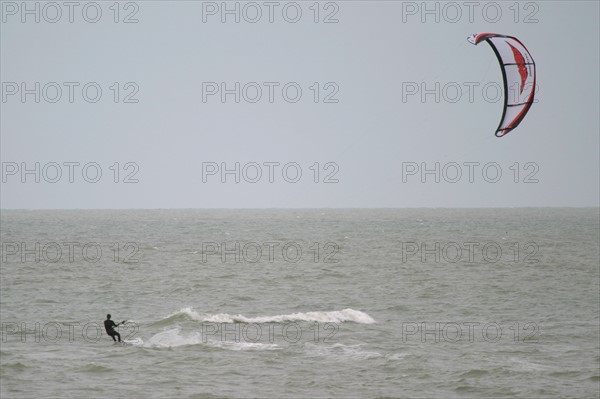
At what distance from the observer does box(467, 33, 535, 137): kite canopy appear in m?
31.0

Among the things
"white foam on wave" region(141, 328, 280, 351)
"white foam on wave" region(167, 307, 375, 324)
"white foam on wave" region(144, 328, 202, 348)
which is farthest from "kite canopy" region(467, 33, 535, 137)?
"white foam on wave" region(144, 328, 202, 348)

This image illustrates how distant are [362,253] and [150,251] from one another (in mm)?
20646

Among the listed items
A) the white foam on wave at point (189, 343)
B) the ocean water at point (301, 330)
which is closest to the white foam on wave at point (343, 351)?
the ocean water at point (301, 330)

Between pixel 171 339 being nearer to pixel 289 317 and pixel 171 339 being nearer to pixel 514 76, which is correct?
pixel 289 317

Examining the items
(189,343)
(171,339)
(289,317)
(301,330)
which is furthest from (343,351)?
(289,317)

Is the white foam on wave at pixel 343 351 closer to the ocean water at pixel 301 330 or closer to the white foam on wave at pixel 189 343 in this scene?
the ocean water at pixel 301 330

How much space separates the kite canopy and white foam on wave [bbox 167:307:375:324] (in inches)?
396

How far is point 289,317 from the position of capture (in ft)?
113

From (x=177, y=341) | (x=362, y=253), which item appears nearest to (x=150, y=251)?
(x=362, y=253)

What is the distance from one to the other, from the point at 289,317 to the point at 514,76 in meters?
13.6

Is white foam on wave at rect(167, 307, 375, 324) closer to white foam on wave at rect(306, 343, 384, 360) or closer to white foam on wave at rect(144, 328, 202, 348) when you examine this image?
white foam on wave at rect(144, 328, 202, 348)

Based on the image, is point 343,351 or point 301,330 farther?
point 301,330

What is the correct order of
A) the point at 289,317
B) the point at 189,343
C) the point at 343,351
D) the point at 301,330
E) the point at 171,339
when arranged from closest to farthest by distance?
1. the point at 343,351
2. the point at 189,343
3. the point at 171,339
4. the point at 301,330
5. the point at 289,317

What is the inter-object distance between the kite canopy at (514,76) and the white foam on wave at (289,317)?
1006 centimetres
